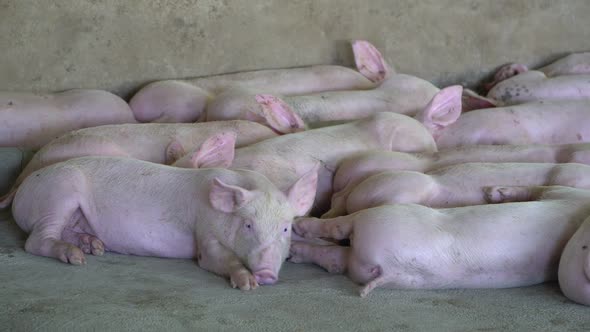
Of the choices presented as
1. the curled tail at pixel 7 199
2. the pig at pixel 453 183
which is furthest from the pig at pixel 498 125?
the curled tail at pixel 7 199

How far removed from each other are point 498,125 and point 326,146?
1.12m

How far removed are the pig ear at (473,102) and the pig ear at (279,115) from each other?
134 cm

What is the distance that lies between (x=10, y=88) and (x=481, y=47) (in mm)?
3226

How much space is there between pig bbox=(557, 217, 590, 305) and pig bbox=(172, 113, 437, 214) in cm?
147

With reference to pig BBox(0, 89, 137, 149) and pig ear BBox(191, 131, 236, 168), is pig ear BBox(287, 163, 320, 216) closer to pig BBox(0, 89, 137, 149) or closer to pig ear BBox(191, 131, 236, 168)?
pig ear BBox(191, 131, 236, 168)

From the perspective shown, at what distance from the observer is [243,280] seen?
3.58 m

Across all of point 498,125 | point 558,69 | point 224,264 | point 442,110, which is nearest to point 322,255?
point 224,264

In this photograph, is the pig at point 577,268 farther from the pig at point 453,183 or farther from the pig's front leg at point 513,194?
the pig at point 453,183

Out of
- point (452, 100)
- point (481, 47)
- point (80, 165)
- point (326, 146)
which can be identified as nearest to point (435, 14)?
point (481, 47)

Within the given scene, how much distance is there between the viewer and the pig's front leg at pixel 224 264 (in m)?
3.60

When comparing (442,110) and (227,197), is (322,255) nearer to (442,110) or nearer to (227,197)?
(227,197)

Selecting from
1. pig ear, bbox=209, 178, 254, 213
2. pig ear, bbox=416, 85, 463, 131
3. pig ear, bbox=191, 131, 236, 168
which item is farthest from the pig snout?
pig ear, bbox=416, 85, 463, 131

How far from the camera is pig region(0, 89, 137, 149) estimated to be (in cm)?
522

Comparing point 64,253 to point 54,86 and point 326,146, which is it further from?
point 54,86
